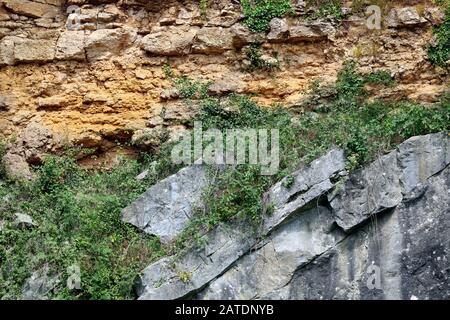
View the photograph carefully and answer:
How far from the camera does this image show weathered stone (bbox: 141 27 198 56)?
29.5 feet

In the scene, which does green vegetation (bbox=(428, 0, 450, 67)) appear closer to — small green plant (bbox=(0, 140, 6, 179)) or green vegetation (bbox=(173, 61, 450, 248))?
green vegetation (bbox=(173, 61, 450, 248))

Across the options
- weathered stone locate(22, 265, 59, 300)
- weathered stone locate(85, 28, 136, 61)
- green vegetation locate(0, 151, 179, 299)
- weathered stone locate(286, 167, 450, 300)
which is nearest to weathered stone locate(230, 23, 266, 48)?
weathered stone locate(85, 28, 136, 61)

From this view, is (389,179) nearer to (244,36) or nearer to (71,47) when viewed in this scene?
(244,36)

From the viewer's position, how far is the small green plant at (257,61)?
8.91 meters

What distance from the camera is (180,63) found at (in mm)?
9055

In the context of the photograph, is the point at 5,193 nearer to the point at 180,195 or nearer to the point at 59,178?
the point at 59,178

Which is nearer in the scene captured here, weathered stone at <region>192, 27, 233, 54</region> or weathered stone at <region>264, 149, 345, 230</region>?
weathered stone at <region>264, 149, 345, 230</region>

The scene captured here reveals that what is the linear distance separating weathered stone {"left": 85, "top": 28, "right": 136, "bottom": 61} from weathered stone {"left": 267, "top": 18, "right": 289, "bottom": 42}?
213cm

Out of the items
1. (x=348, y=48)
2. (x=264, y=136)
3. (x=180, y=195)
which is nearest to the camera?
(x=180, y=195)

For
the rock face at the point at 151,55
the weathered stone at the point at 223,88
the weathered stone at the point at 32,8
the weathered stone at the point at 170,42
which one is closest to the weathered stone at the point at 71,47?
the rock face at the point at 151,55

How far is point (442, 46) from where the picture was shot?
8523mm
